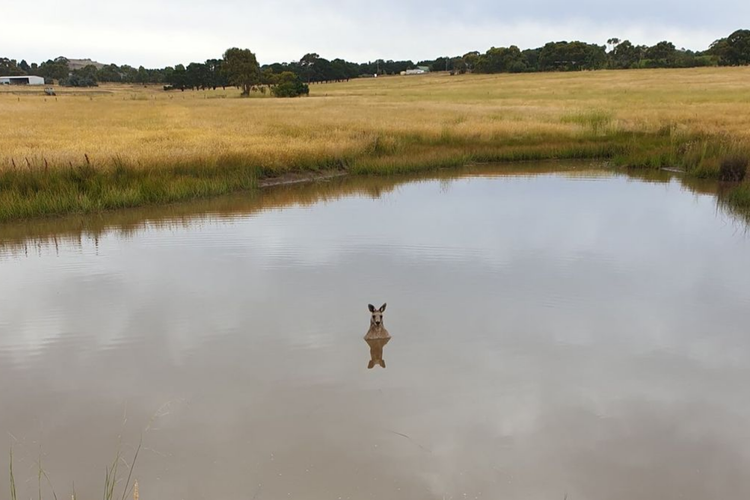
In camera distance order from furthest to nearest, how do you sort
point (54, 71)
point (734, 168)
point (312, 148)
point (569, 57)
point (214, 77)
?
point (54, 71)
point (214, 77)
point (569, 57)
point (312, 148)
point (734, 168)

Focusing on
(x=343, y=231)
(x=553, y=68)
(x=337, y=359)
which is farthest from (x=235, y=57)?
(x=337, y=359)

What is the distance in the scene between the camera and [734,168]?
17656 mm

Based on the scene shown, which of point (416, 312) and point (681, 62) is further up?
point (681, 62)

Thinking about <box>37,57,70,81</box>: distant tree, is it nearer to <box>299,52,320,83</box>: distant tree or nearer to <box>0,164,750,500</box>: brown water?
<box>299,52,320,83</box>: distant tree

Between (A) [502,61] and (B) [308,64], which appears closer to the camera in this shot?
(A) [502,61]

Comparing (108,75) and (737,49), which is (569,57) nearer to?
(737,49)

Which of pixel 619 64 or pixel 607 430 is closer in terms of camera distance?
pixel 607 430

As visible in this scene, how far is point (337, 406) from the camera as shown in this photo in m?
5.52

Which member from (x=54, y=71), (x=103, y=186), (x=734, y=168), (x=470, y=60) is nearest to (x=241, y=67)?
(x=470, y=60)

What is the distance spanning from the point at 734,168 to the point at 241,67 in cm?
7738

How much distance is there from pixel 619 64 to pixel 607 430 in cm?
12315

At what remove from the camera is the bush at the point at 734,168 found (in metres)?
17.5

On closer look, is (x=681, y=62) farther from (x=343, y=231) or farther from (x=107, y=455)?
(x=107, y=455)

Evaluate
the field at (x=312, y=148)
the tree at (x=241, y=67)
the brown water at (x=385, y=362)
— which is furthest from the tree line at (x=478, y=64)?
the brown water at (x=385, y=362)
